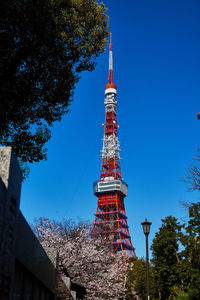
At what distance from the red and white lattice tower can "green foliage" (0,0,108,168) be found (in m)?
50.3

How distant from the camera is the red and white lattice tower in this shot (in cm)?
6462

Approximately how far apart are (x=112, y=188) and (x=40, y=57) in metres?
65.8

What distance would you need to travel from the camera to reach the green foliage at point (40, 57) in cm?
704

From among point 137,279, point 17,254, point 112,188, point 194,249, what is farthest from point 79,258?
point 112,188

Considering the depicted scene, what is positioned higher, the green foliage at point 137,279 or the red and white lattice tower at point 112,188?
the red and white lattice tower at point 112,188

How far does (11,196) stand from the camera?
283cm

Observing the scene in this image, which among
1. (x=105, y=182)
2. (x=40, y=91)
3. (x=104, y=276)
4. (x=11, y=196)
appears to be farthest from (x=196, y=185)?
(x=105, y=182)

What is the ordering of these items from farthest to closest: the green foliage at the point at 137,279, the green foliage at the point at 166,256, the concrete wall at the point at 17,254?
the green foliage at the point at 137,279 → the green foliage at the point at 166,256 → the concrete wall at the point at 17,254

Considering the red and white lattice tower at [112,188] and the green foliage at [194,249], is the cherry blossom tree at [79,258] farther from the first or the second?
the red and white lattice tower at [112,188]

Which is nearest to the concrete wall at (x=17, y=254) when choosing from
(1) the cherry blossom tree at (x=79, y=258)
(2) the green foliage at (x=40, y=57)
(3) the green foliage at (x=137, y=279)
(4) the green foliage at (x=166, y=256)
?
(2) the green foliage at (x=40, y=57)

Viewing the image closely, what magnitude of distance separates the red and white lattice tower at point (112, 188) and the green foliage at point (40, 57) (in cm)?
5029

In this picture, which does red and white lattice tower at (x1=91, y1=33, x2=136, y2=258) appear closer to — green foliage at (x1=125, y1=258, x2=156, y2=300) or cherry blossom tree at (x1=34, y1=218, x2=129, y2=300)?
green foliage at (x1=125, y1=258, x2=156, y2=300)

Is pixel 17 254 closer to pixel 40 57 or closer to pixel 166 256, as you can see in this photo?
pixel 40 57

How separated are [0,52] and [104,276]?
17.3 m
